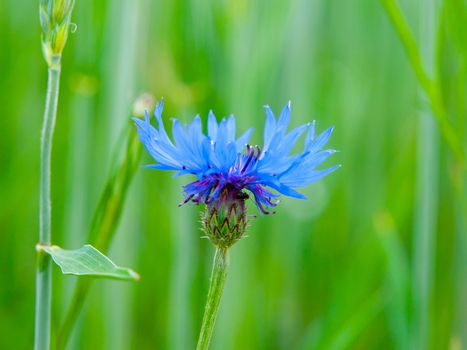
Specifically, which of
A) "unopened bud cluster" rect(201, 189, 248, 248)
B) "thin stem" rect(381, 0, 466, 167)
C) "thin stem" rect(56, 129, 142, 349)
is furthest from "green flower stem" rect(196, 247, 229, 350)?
"thin stem" rect(381, 0, 466, 167)

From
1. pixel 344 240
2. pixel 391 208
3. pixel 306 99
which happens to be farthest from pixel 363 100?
pixel 391 208

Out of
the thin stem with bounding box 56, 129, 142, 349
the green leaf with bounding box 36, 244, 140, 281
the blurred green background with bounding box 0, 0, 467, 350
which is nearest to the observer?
the green leaf with bounding box 36, 244, 140, 281

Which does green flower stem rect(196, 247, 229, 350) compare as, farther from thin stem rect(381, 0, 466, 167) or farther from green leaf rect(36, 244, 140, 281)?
thin stem rect(381, 0, 466, 167)

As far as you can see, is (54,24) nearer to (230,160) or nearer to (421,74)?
(230,160)

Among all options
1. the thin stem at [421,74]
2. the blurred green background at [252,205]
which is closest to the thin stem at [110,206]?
the blurred green background at [252,205]

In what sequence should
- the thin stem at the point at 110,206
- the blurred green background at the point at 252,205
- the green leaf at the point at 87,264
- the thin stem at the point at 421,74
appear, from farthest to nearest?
the blurred green background at the point at 252,205 → the thin stem at the point at 421,74 → the thin stem at the point at 110,206 → the green leaf at the point at 87,264

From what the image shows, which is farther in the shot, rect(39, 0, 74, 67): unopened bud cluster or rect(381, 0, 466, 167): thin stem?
rect(381, 0, 466, 167): thin stem

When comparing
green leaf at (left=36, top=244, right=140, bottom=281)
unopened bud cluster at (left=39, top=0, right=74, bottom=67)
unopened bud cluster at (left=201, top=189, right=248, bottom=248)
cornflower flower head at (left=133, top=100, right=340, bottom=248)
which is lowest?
green leaf at (left=36, top=244, right=140, bottom=281)

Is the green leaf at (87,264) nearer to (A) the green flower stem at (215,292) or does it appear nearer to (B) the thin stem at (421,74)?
(A) the green flower stem at (215,292)
